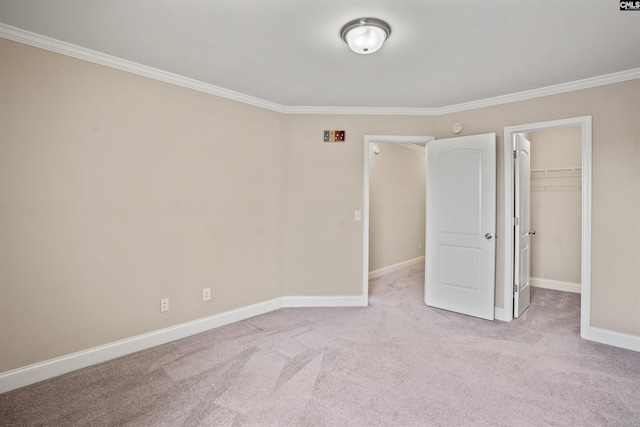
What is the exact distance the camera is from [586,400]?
210 cm

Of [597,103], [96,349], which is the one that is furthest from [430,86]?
[96,349]

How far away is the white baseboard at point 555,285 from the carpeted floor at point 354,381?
1.45 meters

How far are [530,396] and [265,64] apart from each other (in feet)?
10.4

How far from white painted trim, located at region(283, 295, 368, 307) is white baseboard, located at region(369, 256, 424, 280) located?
1.41m

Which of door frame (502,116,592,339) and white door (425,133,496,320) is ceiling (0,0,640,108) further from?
white door (425,133,496,320)

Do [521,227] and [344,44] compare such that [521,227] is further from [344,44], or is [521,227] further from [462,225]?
[344,44]

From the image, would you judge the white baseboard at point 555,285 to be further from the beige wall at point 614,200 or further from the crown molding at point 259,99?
the crown molding at point 259,99

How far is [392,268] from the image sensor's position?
5.91 meters

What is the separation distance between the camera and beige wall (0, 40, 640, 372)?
2.28 m

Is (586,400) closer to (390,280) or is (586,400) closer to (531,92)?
(531,92)

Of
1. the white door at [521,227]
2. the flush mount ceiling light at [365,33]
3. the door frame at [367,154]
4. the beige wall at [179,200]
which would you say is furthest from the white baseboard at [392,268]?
the flush mount ceiling light at [365,33]

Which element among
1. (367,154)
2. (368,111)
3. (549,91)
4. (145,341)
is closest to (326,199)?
(367,154)

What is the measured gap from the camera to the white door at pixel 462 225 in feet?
11.6

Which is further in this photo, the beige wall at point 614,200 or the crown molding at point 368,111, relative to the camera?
the crown molding at point 368,111
